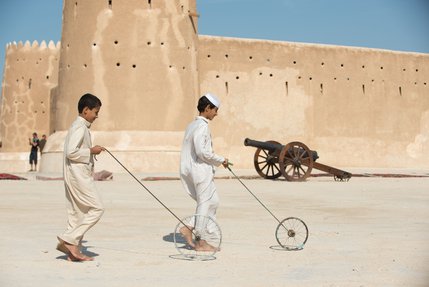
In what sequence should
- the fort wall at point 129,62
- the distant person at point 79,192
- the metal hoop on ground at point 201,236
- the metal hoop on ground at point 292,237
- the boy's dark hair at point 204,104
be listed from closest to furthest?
1. the distant person at point 79,192
2. the metal hoop on ground at point 201,236
3. the metal hoop on ground at point 292,237
4. the boy's dark hair at point 204,104
5. the fort wall at point 129,62

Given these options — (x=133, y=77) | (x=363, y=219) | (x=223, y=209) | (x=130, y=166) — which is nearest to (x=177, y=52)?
(x=133, y=77)

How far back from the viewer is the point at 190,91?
19188mm

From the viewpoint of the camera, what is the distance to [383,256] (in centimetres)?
459

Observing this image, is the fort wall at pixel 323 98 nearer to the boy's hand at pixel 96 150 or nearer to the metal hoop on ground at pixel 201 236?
the metal hoop on ground at pixel 201 236

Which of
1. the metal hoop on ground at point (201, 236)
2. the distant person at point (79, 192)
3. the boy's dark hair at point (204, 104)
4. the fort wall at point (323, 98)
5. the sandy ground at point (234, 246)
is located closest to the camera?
the sandy ground at point (234, 246)

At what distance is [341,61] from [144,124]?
911 centimetres

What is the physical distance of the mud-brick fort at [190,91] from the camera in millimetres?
18328

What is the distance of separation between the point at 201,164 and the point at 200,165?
15mm

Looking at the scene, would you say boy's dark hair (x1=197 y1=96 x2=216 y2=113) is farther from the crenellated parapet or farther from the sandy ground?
the crenellated parapet

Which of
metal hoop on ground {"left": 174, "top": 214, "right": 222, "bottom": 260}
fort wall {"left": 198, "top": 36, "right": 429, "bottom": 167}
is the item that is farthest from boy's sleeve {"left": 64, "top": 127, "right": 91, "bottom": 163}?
fort wall {"left": 198, "top": 36, "right": 429, "bottom": 167}

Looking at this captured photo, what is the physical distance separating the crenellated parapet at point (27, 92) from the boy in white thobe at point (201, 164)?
2179 centimetres

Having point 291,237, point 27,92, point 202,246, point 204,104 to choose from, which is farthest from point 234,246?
point 27,92

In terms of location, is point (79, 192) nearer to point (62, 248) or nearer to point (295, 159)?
point (62, 248)

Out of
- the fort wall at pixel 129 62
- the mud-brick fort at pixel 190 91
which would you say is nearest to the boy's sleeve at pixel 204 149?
the mud-brick fort at pixel 190 91
